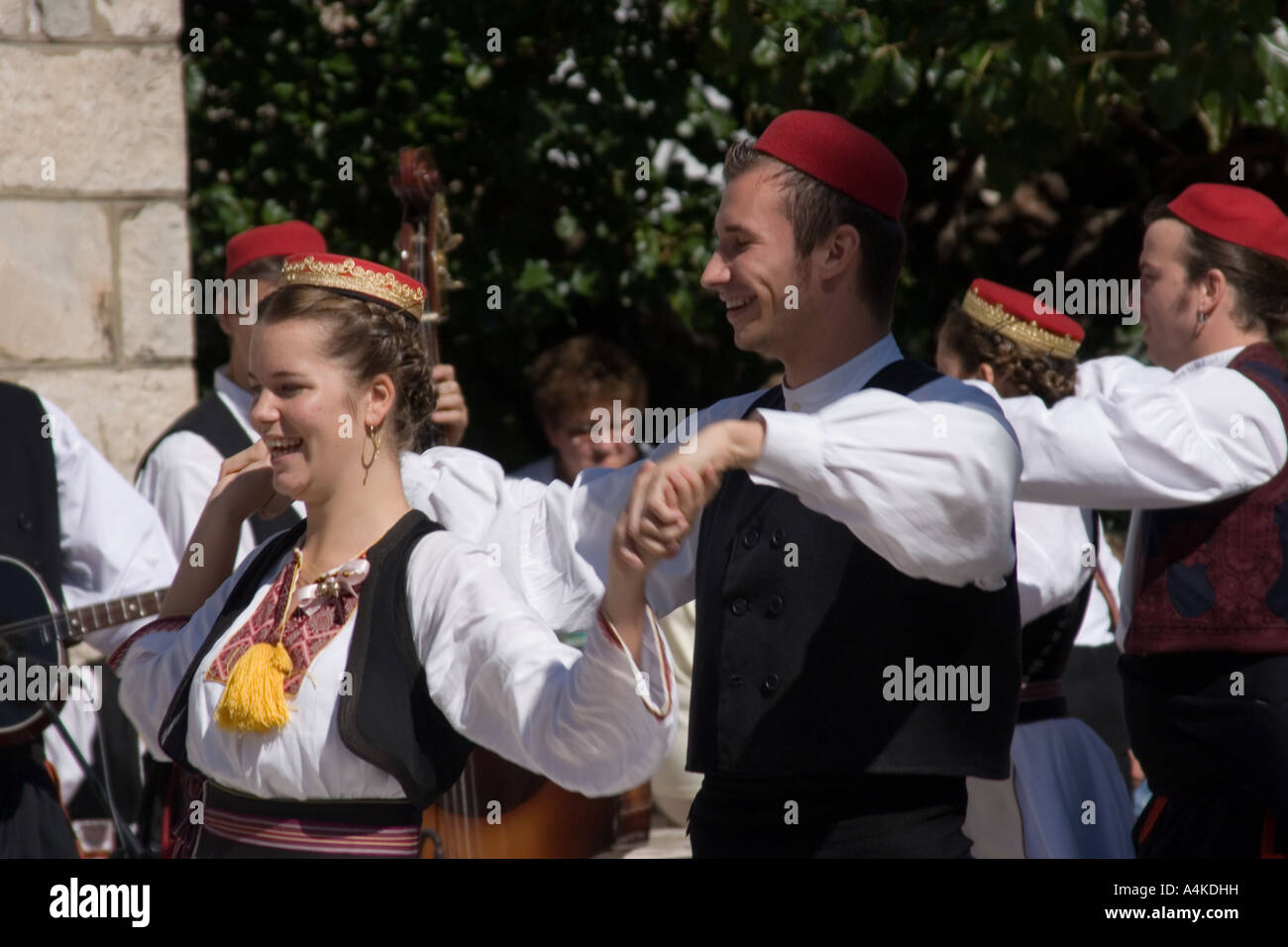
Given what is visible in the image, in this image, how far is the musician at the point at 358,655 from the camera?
207 cm

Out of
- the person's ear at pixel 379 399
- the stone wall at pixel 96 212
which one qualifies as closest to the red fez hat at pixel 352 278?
the person's ear at pixel 379 399

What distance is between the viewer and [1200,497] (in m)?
3.01

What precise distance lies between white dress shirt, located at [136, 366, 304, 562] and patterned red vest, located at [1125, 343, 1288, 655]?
1933 mm

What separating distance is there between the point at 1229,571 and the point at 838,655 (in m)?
1.26

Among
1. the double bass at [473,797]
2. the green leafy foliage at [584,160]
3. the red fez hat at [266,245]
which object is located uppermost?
the green leafy foliage at [584,160]

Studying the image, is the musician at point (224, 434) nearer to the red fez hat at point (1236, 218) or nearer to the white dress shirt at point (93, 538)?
the white dress shirt at point (93, 538)

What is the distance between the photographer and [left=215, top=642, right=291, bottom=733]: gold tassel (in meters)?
2.26

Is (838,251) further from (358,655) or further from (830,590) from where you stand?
(358,655)

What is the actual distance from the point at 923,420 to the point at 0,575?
2119mm

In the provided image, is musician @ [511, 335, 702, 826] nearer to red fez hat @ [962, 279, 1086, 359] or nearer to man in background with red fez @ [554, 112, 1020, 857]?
red fez hat @ [962, 279, 1086, 359]

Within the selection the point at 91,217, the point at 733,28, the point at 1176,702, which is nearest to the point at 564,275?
the point at 733,28

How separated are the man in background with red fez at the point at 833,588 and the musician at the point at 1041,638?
1161mm

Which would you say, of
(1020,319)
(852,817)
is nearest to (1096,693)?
(1020,319)
